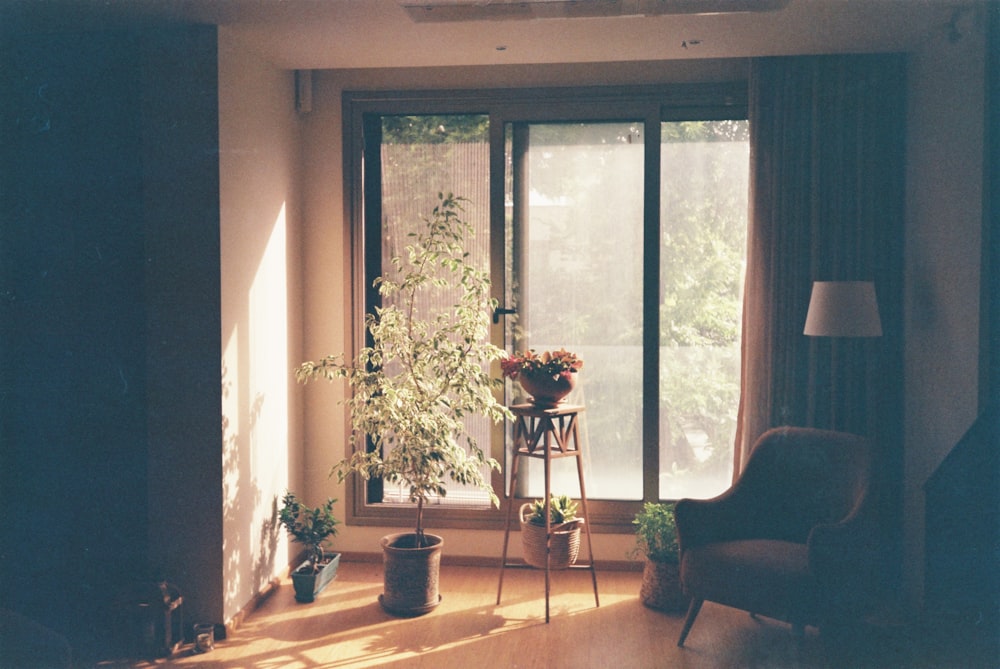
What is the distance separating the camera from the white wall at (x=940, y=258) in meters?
3.37

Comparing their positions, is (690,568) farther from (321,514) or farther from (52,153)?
(52,153)

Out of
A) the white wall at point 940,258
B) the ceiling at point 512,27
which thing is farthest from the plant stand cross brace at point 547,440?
the ceiling at point 512,27

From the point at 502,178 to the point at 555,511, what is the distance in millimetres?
1667

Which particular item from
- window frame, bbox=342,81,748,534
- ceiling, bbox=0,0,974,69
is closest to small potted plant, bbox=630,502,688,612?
window frame, bbox=342,81,748,534

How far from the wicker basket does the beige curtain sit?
0.95 metres

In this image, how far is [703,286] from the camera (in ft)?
14.3

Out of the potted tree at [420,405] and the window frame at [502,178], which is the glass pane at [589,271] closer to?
the window frame at [502,178]

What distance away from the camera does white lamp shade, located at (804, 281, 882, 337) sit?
11.7 feet

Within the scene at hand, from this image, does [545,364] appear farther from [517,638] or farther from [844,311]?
[844,311]

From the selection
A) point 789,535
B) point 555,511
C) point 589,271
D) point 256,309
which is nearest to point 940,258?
point 789,535

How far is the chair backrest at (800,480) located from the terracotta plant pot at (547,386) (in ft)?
2.73

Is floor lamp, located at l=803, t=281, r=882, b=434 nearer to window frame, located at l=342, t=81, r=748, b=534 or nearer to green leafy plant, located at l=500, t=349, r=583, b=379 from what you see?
window frame, located at l=342, t=81, r=748, b=534

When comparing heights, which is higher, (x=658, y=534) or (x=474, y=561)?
(x=658, y=534)

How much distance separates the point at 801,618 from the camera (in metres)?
3.15
